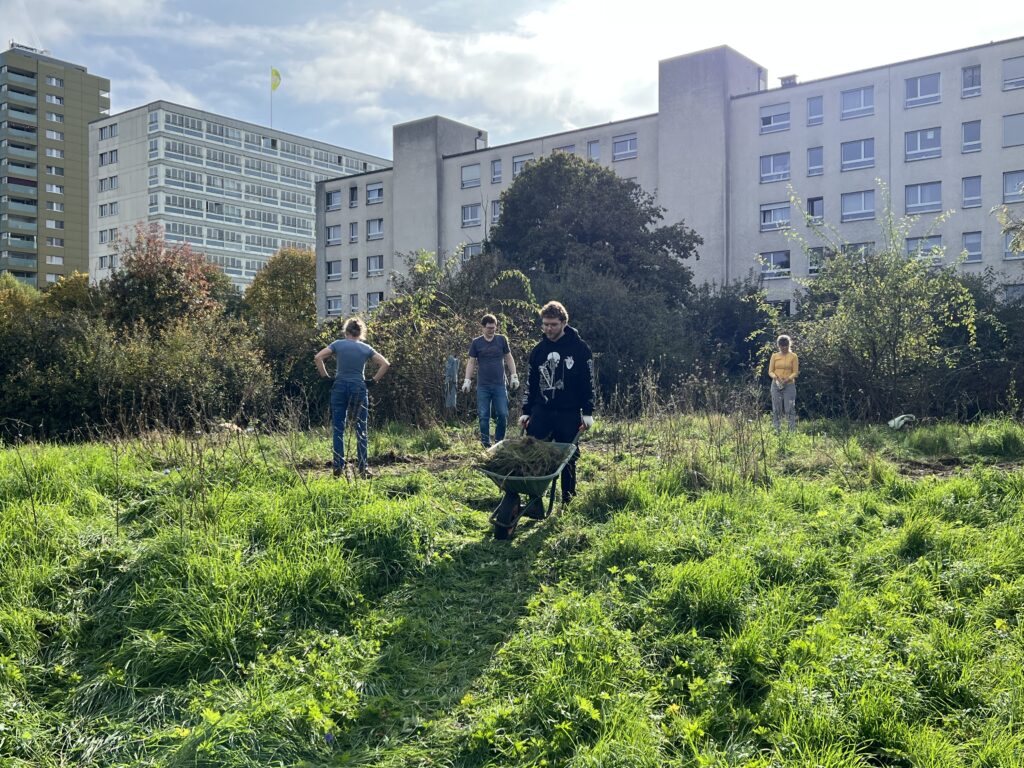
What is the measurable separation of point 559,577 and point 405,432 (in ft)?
28.3

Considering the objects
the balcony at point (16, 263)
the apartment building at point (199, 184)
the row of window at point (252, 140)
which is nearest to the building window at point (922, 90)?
the apartment building at point (199, 184)

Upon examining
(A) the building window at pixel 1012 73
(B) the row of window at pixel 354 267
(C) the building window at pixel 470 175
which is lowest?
(B) the row of window at pixel 354 267

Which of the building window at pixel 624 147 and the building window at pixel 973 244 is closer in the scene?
the building window at pixel 973 244

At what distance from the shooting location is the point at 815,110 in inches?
1868

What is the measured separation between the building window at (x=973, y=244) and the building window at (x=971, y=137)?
4432mm

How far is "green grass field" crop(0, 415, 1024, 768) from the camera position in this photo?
13.2 feet

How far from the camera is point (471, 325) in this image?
17.3 meters

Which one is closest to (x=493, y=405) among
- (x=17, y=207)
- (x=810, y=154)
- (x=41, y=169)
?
(x=810, y=154)

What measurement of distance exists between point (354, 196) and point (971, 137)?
45444mm

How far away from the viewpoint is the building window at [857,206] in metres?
45.7

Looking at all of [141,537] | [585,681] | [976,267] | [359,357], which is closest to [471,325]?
[359,357]

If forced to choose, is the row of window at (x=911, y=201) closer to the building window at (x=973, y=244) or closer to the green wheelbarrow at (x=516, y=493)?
the building window at (x=973, y=244)

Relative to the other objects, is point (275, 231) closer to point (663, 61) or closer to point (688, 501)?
point (663, 61)

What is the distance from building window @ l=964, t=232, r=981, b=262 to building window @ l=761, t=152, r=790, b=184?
1011 cm
